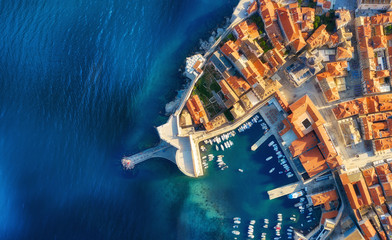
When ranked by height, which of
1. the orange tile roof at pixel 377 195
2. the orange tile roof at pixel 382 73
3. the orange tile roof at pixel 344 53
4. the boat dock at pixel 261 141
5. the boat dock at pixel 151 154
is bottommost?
the orange tile roof at pixel 377 195

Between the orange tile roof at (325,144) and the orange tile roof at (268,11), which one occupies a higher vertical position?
the orange tile roof at (268,11)

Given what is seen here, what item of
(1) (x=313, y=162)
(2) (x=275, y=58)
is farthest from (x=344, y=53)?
(1) (x=313, y=162)

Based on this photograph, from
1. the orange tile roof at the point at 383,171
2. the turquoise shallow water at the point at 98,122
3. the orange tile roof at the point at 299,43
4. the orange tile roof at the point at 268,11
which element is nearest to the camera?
the orange tile roof at the point at 383,171

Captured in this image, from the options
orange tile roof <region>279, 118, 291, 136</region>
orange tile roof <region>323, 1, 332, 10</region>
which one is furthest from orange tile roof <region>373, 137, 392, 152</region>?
orange tile roof <region>323, 1, 332, 10</region>

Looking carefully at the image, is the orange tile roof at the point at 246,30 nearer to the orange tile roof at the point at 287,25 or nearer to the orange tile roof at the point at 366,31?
the orange tile roof at the point at 287,25

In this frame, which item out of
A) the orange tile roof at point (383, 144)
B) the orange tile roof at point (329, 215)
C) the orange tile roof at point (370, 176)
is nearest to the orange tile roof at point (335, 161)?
the orange tile roof at point (370, 176)

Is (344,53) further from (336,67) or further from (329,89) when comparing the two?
(329,89)

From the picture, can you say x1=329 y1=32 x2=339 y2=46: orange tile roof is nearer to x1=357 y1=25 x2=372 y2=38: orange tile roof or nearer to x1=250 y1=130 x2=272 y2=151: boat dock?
x1=357 y1=25 x2=372 y2=38: orange tile roof
